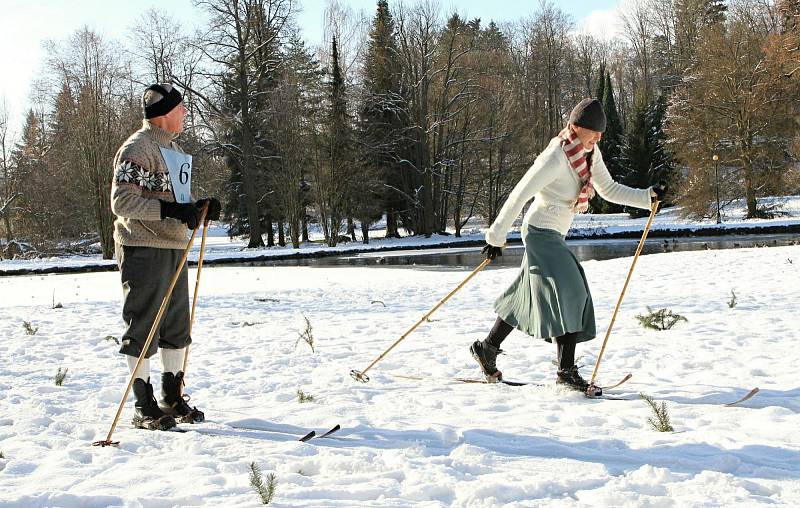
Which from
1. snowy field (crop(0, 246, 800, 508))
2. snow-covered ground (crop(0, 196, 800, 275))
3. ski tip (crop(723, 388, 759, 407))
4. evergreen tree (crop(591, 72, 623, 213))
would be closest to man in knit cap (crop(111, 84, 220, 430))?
snowy field (crop(0, 246, 800, 508))

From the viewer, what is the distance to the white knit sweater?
432cm

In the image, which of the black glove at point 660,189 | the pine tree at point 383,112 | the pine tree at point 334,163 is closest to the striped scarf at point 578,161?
the black glove at point 660,189

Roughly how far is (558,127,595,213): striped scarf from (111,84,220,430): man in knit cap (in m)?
2.17

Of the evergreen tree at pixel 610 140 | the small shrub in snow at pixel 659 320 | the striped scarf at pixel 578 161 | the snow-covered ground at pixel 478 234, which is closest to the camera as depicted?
the striped scarf at pixel 578 161

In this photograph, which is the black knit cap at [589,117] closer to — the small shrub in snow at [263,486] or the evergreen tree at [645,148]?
the small shrub in snow at [263,486]

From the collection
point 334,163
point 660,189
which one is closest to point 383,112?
point 334,163

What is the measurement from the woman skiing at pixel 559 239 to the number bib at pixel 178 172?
1921 millimetres

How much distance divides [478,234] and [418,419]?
32033 mm

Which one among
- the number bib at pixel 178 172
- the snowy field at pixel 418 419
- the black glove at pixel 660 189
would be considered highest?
the number bib at pixel 178 172

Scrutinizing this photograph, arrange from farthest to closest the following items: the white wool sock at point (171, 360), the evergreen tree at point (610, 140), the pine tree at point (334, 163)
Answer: the evergreen tree at point (610, 140) < the pine tree at point (334, 163) < the white wool sock at point (171, 360)

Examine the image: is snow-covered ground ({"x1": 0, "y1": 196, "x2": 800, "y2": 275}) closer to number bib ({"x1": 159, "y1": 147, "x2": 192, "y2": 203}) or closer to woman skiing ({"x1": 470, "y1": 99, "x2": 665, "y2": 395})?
number bib ({"x1": 159, "y1": 147, "x2": 192, "y2": 203})

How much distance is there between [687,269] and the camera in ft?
37.4

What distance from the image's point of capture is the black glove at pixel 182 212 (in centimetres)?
367

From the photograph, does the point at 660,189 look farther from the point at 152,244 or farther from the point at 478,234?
the point at 478,234
